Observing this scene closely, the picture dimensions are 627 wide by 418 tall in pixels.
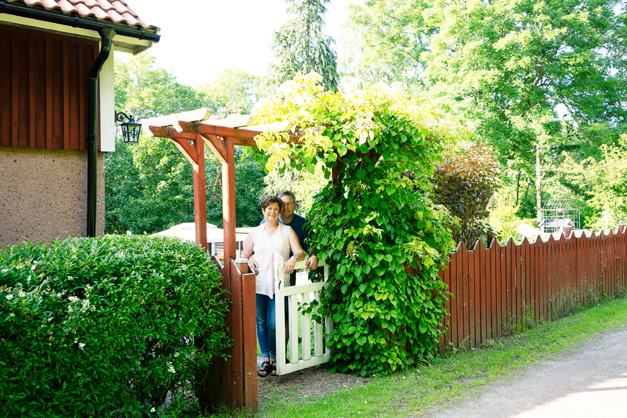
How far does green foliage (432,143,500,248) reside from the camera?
6.98m

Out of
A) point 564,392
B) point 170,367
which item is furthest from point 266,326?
point 564,392

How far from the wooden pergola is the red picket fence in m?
2.67

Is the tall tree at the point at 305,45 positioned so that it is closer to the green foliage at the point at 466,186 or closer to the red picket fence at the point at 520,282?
the red picket fence at the point at 520,282

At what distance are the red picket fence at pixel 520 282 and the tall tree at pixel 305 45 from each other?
17.8 metres

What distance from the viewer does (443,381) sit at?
462cm

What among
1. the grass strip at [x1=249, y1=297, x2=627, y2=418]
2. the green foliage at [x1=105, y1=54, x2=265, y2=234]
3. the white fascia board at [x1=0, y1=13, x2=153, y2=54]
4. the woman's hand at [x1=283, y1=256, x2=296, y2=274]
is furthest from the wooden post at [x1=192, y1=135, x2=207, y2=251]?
the green foliage at [x1=105, y1=54, x2=265, y2=234]

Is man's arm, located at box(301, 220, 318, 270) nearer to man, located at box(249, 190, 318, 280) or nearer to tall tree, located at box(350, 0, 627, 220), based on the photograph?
man, located at box(249, 190, 318, 280)

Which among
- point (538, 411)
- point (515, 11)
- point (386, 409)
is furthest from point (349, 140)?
point (515, 11)

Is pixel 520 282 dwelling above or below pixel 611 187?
below

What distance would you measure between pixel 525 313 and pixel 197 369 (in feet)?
17.8

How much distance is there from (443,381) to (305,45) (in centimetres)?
2278

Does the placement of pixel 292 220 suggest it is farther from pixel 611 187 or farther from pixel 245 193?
pixel 245 193

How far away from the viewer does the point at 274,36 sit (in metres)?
25.1

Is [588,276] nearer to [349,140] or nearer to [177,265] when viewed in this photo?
[349,140]
